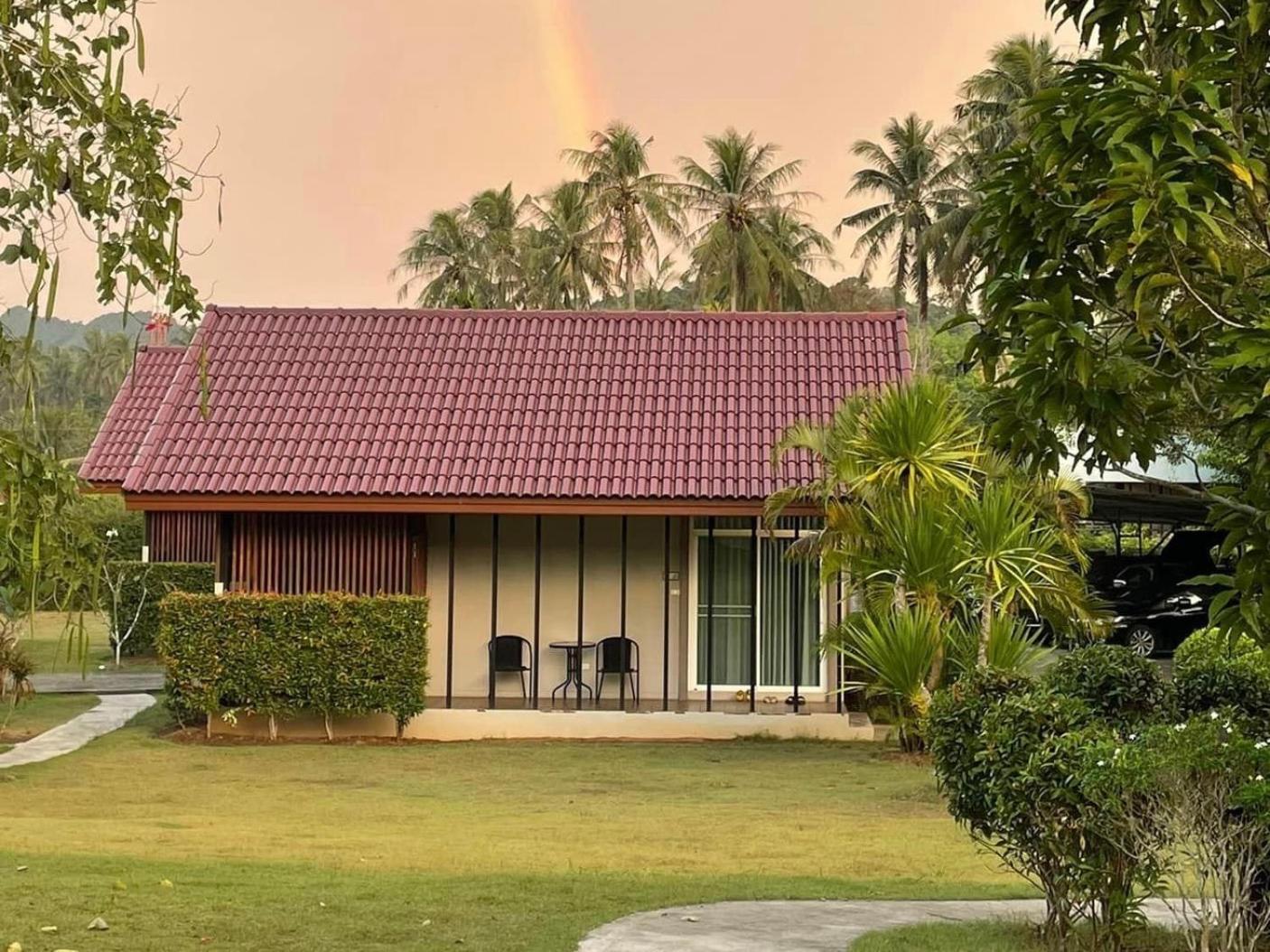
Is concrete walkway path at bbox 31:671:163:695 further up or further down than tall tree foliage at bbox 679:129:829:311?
further down

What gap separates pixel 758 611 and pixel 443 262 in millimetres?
50476

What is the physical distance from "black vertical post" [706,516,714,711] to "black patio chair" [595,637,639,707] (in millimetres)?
964

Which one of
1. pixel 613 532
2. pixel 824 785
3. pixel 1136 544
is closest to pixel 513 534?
pixel 613 532

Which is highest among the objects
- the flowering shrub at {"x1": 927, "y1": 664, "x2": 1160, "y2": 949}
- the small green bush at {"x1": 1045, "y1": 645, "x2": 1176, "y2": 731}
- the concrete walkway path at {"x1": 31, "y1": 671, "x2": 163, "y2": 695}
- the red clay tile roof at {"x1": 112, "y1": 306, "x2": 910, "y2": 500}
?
the red clay tile roof at {"x1": 112, "y1": 306, "x2": 910, "y2": 500}

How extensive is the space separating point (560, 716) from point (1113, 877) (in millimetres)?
12374

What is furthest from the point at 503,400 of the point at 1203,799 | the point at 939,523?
the point at 1203,799

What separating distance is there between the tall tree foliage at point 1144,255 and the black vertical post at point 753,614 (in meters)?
13.3

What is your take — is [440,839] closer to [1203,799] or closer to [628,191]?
[1203,799]

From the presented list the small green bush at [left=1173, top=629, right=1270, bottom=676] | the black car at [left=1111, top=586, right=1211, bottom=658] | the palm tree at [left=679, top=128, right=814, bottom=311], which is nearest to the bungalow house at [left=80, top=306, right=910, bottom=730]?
the black car at [left=1111, top=586, right=1211, bottom=658]

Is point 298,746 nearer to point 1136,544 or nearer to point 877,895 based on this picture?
point 877,895

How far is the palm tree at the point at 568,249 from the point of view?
60.3 meters

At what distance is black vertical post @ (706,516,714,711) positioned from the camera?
19.7 m

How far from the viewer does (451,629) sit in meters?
19.8

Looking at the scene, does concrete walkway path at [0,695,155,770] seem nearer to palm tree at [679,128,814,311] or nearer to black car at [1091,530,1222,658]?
black car at [1091,530,1222,658]
